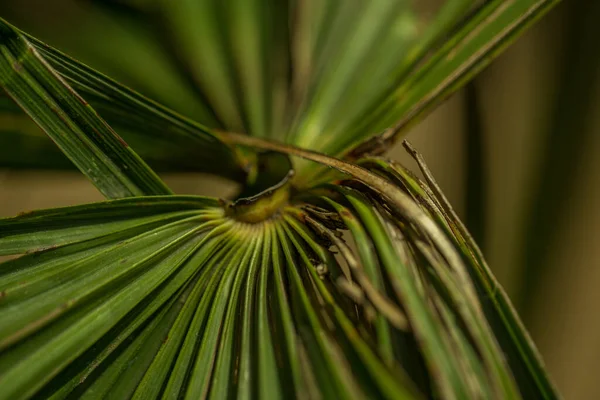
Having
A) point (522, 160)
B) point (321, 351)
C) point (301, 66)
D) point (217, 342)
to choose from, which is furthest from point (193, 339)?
point (522, 160)

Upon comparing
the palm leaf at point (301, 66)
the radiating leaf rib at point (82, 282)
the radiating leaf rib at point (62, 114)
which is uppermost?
the palm leaf at point (301, 66)

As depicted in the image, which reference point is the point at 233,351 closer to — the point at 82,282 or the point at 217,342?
the point at 217,342

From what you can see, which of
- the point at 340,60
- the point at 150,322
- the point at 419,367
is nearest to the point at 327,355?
the point at 419,367

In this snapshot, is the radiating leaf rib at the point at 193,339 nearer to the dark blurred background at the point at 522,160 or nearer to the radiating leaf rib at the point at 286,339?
the radiating leaf rib at the point at 286,339

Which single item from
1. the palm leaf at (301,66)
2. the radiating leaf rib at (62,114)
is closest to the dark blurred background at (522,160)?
the palm leaf at (301,66)

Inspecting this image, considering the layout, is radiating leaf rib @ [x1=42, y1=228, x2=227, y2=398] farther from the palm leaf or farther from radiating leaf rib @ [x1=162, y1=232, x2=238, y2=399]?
the palm leaf

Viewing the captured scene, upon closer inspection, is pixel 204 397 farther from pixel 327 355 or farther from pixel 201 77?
pixel 201 77
